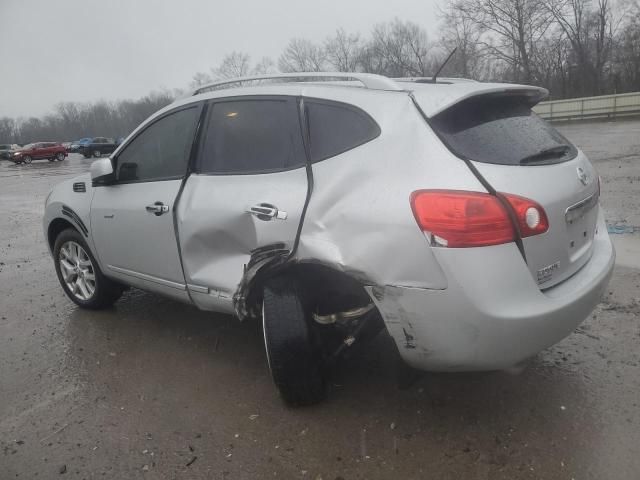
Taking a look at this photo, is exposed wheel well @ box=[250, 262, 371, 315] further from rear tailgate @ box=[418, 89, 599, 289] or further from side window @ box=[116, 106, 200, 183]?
side window @ box=[116, 106, 200, 183]

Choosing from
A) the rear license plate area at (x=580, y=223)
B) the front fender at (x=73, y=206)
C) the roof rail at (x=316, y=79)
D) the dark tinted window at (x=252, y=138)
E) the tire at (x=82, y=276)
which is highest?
the roof rail at (x=316, y=79)

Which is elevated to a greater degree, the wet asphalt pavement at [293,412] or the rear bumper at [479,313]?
the rear bumper at [479,313]

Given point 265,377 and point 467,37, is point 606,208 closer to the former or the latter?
point 265,377

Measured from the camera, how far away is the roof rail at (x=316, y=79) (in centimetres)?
279

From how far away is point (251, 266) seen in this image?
2.84 metres

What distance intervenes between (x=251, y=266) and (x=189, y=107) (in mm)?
1355

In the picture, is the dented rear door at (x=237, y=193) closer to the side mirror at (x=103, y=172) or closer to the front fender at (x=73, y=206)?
the side mirror at (x=103, y=172)

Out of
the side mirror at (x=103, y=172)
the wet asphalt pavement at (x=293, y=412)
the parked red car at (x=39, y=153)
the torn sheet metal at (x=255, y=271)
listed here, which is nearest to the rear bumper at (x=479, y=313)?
the wet asphalt pavement at (x=293, y=412)

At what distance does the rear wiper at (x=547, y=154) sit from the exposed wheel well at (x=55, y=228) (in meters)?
3.65

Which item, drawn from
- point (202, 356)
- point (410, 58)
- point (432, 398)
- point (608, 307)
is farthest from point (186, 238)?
point (410, 58)

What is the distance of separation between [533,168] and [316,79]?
150cm

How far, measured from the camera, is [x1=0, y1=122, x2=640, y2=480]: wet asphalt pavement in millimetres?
2438

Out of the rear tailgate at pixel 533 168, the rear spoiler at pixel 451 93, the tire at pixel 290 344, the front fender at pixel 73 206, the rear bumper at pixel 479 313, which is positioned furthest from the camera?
the front fender at pixel 73 206

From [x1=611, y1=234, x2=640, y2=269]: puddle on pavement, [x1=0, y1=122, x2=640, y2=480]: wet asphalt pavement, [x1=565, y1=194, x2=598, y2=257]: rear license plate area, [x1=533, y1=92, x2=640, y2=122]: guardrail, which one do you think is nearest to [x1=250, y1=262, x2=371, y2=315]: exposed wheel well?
[x1=0, y1=122, x2=640, y2=480]: wet asphalt pavement
